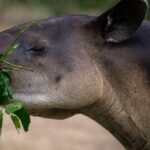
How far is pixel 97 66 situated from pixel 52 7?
14217mm

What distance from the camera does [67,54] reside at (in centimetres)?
630

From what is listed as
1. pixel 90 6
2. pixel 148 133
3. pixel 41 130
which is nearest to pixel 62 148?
pixel 41 130

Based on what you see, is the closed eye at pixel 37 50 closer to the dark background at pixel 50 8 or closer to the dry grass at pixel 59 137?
the dry grass at pixel 59 137

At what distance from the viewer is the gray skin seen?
6.19 m

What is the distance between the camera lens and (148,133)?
642 cm

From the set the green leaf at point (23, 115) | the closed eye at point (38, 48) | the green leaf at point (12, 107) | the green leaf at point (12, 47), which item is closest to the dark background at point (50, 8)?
the closed eye at point (38, 48)

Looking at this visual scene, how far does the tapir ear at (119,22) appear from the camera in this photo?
248 inches

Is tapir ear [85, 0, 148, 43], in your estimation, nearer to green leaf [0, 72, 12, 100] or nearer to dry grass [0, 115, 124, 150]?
green leaf [0, 72, 12, 100]

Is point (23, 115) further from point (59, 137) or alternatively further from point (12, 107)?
point (59, 137)

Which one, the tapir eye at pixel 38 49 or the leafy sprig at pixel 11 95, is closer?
the leafy sprig at pixel 11 95

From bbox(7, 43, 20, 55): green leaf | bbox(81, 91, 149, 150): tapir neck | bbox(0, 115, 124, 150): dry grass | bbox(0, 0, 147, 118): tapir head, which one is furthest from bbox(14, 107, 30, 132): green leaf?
bbox(0, 115, 124, 150): dry grass

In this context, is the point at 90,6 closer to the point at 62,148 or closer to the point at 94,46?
the point at 62,148

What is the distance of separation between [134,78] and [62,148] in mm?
5489

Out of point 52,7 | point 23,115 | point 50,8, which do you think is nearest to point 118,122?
point 23,115
